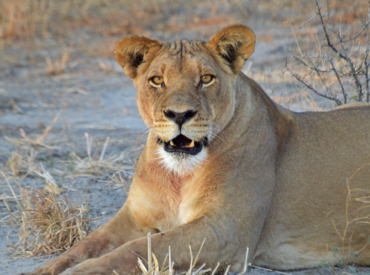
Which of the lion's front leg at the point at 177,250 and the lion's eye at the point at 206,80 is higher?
the lion's eye at the point at 206,80

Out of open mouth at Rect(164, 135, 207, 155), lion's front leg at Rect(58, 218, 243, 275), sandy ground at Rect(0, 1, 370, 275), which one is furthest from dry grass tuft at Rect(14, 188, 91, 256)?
open mouth at Rect(164, 135, 207, 155)

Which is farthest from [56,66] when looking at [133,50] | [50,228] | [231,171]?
[231,171]

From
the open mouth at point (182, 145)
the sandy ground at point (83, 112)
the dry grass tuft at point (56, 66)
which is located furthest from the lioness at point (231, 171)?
the dry grass tuft at point (56, 66)

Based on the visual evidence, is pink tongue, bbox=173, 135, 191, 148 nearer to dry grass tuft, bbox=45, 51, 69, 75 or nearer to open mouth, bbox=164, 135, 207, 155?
open mouth, bbox=164, 135, 207, 155

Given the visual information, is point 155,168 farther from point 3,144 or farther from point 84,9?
point 84,9

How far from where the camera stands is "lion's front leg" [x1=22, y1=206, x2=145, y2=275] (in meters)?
2.78

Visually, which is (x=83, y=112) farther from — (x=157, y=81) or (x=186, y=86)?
(x=186, y=86)

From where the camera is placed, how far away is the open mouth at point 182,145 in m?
2.76

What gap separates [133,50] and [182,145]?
667 millimetres

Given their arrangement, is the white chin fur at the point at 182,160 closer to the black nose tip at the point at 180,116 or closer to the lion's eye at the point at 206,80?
the black nose tip at the point at 180,116

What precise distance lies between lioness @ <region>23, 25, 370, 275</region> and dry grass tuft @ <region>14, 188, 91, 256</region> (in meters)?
0.28

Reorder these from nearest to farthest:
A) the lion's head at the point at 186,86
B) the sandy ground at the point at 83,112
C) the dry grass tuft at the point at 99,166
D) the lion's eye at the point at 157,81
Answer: the lion's head at the point at 186,86 < the lion's eye at the point at 157,81 < the sandy ground at the point at 83,112 < the dry grass tuft at the point at 99,166

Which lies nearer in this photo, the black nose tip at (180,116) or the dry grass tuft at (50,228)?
the black nose tip at (180,116)

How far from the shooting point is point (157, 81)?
9.47ft
